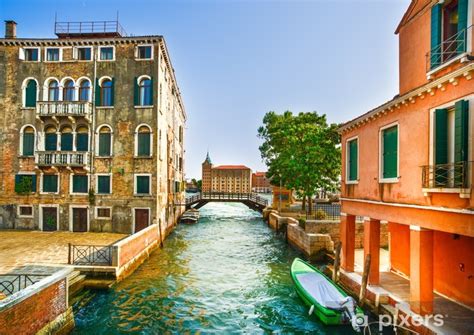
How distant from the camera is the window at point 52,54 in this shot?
21969mm

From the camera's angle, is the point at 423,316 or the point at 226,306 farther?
the point at 226,306

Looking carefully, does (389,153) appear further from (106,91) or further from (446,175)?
(106,91)

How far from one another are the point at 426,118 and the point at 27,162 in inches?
943

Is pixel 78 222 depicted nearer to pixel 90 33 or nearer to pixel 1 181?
pixel 1 181

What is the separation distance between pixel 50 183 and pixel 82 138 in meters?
3.89

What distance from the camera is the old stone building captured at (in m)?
21.4

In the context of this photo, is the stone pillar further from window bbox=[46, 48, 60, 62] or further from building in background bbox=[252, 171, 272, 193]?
building in background bbox=[252, 171, 272, 193]

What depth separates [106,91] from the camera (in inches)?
863

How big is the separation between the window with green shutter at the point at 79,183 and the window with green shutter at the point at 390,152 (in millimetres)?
19254

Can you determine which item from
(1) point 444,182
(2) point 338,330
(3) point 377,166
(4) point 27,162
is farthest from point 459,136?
(4) point 27,162

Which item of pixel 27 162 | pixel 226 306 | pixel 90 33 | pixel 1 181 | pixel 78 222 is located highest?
pixel 90 33

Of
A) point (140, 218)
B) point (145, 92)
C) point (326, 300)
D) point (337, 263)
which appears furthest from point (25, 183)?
point (326, 300)


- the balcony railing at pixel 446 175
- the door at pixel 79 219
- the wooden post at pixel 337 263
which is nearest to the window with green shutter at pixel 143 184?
the door at pixel 79 219

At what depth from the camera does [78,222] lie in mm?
21625
